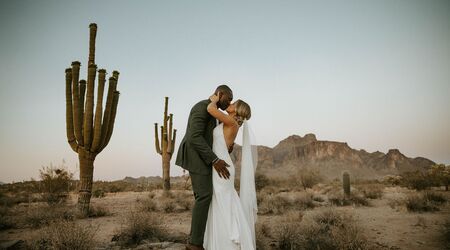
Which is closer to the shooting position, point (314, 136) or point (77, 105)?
point (77, 105)

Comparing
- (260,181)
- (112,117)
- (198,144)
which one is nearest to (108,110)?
(112,117)

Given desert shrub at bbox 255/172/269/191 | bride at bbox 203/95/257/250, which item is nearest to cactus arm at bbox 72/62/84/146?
bride at bbox 203/95/257/250

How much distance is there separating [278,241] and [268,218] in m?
3.47

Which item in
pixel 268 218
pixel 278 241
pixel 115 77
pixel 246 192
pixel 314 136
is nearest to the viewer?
pixel 246 192

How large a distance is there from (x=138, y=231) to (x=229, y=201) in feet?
10.0

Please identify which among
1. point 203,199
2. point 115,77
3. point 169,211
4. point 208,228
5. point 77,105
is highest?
point 115,77

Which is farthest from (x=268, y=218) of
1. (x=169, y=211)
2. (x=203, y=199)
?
(x=203, y=199)

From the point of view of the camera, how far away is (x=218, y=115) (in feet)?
12.1

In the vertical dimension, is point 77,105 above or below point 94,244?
above

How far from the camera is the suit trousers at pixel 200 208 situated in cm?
362

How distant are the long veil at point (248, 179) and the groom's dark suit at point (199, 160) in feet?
1.80

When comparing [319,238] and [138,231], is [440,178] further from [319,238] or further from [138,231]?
[138,231]

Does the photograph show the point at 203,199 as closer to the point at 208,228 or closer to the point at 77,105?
the point at 208,228

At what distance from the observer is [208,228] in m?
3.79
